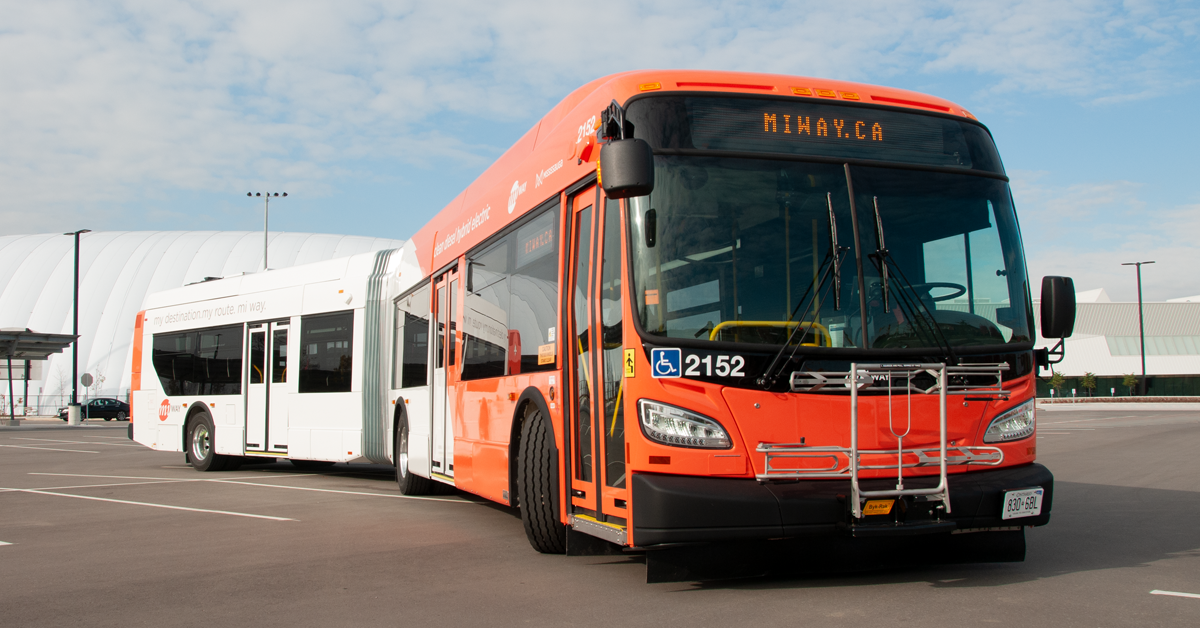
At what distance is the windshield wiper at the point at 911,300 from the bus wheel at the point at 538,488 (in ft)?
8.43

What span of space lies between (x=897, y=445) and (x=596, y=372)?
1.84 metres

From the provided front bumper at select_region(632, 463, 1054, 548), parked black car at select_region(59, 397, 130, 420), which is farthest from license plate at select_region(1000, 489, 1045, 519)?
parked black car at select_region(59, 397, 130, 420)

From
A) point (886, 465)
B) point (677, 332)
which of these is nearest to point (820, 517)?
point (886, 465)

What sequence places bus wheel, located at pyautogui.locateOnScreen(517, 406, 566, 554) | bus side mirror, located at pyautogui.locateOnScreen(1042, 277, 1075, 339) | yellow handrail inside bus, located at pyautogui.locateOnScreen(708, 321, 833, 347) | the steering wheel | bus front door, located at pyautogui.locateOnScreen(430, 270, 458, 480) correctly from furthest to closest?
bus front door, located at pyautogui.locateOnScreen(430, 270, 458, 480) → bus wheel, located at pyautogui.locateOnScreen(517, 406, 566, 554) → bus side mirror, located at pyautogui.locateOnScreen(1042, 277, 1075, 339) → the steering wheel → yellow handrail inside bus, located at pyautogui.locateOnScreen(708, 321, 833, 347)

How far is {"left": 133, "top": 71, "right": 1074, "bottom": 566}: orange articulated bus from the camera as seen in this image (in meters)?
5.41

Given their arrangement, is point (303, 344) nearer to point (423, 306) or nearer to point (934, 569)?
point (423, 306)

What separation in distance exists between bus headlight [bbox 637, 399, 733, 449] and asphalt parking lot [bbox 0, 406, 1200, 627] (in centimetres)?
90

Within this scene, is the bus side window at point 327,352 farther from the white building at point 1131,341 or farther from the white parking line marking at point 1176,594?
the white building at point 1131,341

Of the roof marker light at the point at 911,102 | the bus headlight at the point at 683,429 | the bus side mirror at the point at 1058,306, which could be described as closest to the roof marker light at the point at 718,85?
the roof marker light at the point at 911,102

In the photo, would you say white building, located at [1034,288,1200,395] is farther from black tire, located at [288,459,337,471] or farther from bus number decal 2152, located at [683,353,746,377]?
bus number decal 2152, located at [683,353,746,377]

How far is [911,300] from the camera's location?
5.82 metres

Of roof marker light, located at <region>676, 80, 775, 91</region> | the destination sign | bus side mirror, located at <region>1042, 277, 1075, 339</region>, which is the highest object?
roof marker light, located at <region>676, 80, 775, 91</region>

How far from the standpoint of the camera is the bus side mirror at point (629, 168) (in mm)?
5293

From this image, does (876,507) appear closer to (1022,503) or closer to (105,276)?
(1022,503)
